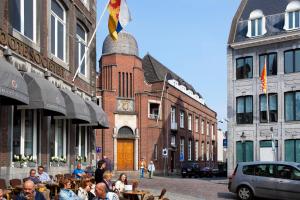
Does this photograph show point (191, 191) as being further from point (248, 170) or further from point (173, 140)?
point (173, 140)

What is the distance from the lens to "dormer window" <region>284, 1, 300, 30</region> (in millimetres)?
33344

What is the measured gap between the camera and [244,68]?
35.1 metres

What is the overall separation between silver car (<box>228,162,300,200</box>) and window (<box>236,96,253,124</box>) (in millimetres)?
14906

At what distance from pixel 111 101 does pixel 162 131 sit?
664 centimetres

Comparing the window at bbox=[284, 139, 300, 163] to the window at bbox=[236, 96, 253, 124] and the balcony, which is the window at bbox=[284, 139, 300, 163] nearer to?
the window at bbox=[236, 96, 253, 124]

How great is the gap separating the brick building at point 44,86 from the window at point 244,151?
1389 cm

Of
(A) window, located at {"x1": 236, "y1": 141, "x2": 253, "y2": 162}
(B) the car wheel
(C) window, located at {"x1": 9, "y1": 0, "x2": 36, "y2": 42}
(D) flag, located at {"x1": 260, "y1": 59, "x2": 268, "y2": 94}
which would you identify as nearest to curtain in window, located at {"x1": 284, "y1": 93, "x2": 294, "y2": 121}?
(D) flag, located at {"x1": 260, "y1": 59, "x2": 268, "y2": 94}

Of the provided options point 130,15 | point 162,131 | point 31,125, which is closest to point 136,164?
point 162,131

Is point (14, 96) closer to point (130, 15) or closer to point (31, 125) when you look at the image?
point (31, 125)

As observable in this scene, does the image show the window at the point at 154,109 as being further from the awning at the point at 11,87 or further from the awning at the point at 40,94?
the awning at the point at 11,87

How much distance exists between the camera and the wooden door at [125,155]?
46.0m

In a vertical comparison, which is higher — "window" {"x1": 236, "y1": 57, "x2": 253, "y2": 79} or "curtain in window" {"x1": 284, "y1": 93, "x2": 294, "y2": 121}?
"window" {"x1": 236, "y1": 57, "x2": 253, "y2": 79}

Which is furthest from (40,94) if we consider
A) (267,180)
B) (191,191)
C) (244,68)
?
(244,68)

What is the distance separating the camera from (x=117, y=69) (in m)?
47.4
